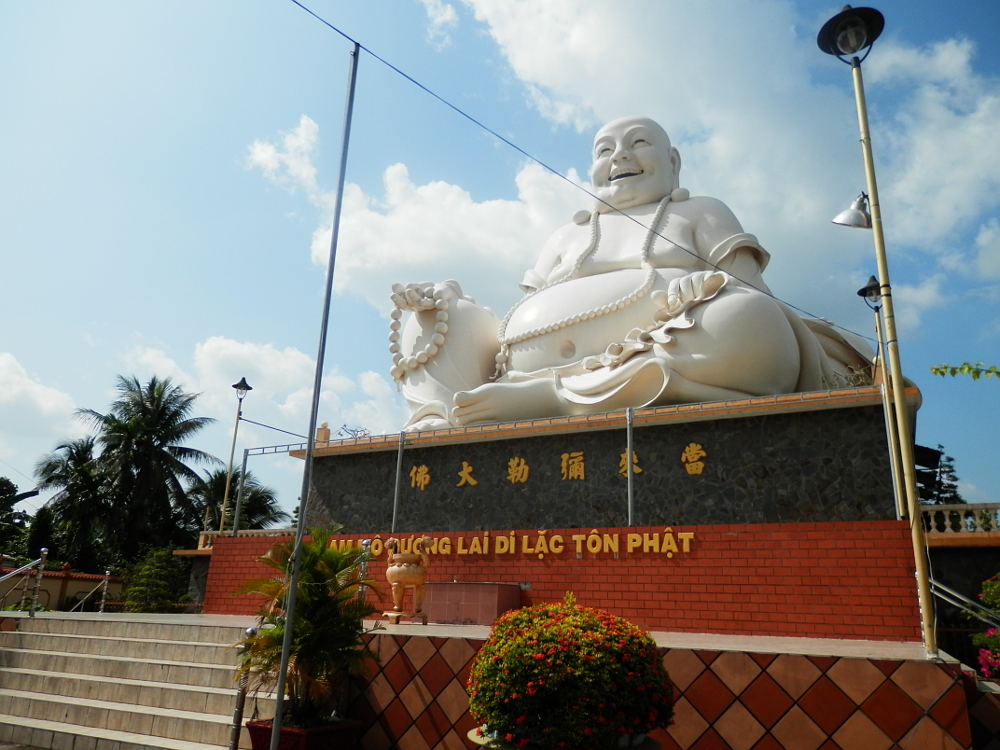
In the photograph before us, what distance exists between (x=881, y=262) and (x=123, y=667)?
654 centimetres

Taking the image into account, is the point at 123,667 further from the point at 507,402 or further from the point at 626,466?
the point at 507,402

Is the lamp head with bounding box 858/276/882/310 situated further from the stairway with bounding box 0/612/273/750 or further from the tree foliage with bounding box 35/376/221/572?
the tree foliage with bounding box 35/376/221/572

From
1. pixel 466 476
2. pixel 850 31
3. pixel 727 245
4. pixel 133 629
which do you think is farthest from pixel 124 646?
pixel 727 245

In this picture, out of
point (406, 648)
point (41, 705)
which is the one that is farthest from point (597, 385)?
point (41, 705)

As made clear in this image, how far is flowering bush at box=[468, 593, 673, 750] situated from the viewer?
346 cm

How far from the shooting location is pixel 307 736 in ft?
14.7

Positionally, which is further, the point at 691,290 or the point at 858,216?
the point at 691,290

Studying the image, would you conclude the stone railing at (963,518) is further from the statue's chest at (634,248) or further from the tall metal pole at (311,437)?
the tall metal pole at (311,437)

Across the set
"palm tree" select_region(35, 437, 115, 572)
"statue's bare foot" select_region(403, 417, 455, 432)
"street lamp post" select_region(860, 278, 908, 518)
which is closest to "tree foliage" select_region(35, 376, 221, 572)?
"palm tree" select_region(35, 437, 115, 572)

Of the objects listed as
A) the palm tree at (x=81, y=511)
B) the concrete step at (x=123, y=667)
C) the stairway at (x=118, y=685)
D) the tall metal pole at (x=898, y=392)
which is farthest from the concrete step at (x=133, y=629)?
the palm tree at (x=81, y=511)

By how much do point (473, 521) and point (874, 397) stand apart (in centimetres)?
469

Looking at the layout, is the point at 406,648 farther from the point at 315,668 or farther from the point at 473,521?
the point at 473,521

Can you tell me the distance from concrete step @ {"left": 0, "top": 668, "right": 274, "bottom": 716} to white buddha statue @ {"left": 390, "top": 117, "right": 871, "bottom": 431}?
5.25m

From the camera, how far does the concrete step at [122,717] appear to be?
509 cm
